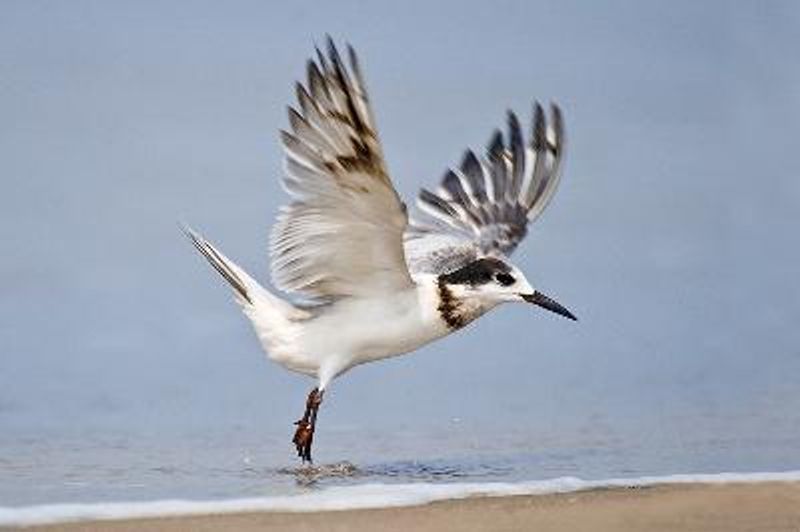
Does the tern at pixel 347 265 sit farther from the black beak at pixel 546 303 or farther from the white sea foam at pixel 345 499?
the white sea foam at pixel 345 499

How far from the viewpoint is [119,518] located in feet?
25.9

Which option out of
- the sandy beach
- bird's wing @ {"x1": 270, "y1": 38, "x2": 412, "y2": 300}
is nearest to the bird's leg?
bird's wing @ {"x1": 270, "y1": 38, "x2": 412, "y2": 300}

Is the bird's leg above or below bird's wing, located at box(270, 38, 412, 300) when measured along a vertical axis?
below

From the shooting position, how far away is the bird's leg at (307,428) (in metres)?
10.2

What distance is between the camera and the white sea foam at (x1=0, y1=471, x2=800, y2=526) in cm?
793

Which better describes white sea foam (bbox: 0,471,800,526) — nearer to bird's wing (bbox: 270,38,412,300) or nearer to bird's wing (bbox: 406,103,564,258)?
bird's wing (bbox: 270,38,412,300)

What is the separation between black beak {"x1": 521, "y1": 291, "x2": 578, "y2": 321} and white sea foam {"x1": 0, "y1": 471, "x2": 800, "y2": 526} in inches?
73.5

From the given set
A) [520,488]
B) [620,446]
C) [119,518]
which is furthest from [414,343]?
[119,518]

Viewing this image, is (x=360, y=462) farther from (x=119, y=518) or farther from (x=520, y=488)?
(x=119, y=518)

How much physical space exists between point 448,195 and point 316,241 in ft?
8.63

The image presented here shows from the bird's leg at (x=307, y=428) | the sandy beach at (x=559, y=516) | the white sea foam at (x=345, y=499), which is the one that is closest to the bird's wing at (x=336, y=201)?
the bird's leg at (x=307, y=428)

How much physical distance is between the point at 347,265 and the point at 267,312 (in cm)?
54

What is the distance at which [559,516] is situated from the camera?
322 inches

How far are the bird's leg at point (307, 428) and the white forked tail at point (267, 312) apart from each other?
290 mm
